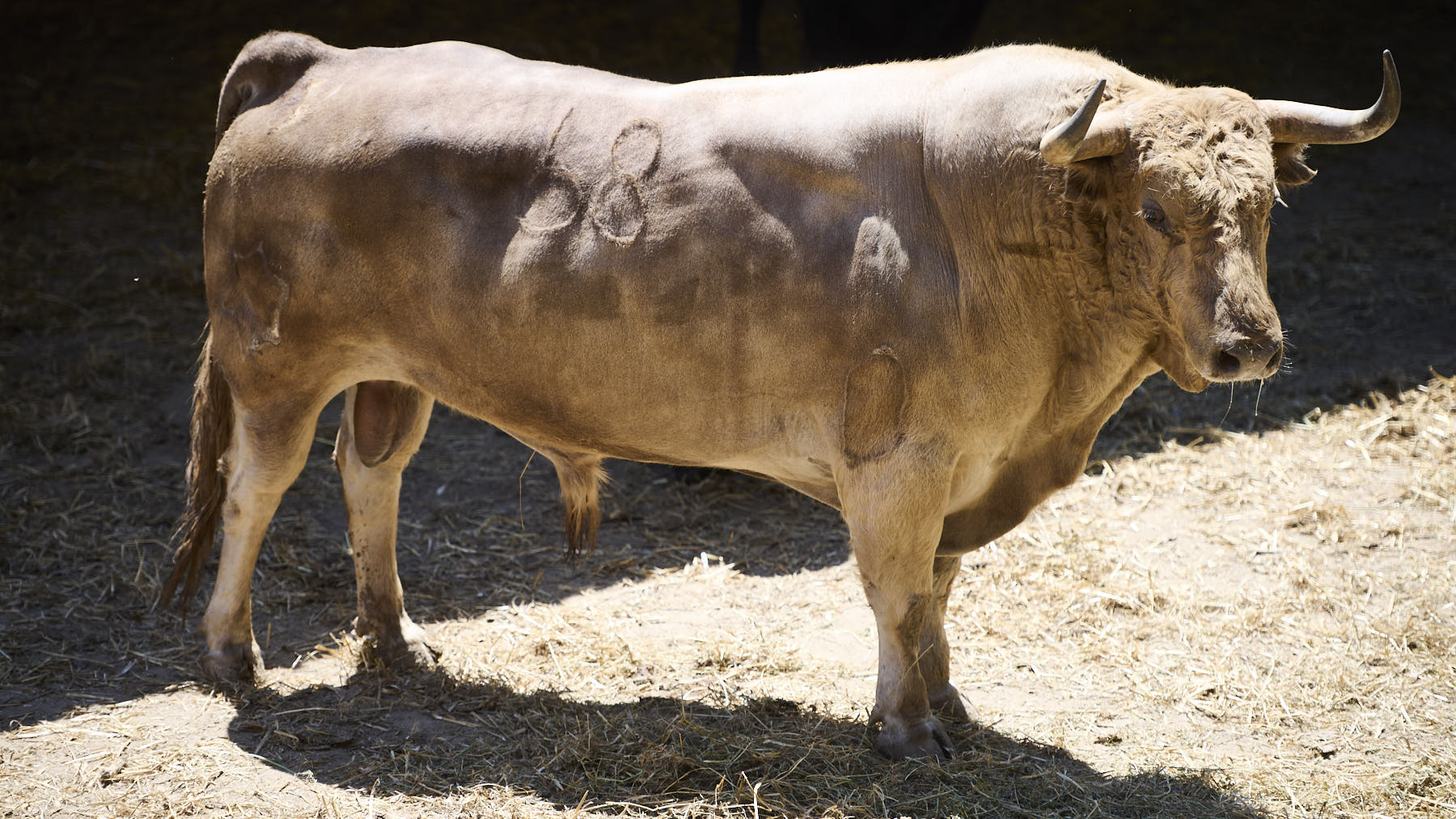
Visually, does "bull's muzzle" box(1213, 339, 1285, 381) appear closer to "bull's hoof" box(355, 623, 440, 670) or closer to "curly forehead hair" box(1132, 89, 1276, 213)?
"curly forehead hair" box(1132, 89, 1276, 213)

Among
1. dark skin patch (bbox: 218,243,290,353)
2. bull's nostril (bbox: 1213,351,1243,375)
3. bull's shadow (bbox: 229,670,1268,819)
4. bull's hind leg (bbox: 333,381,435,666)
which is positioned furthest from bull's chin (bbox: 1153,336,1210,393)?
dark skin patch (bbox: 218,243,290,353)

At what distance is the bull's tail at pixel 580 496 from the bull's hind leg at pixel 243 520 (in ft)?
3.16

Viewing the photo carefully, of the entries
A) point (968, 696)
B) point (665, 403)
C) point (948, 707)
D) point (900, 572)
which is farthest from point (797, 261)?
point (968, 696)

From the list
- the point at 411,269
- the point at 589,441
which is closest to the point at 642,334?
the point at 589,441

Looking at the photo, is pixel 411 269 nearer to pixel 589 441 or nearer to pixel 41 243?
pixel 589 441

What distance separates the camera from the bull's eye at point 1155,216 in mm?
3342

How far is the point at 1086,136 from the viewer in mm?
3326

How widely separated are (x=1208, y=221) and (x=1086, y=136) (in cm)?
39

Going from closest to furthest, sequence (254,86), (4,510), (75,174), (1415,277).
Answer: (254,86) → (4,510) → (1415,277) → (75,174)

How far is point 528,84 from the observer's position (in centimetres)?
409

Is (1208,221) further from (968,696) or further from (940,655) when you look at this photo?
(968,696)

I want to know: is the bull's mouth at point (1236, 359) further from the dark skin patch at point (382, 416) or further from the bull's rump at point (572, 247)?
the dark skin patch at point (382, 416)

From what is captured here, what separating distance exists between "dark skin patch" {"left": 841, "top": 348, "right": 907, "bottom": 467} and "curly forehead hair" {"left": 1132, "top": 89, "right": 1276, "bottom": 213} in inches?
35.3

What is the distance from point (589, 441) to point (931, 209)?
135cm
